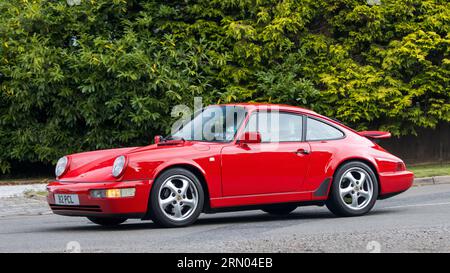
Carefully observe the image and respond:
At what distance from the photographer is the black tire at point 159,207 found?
8859 mm

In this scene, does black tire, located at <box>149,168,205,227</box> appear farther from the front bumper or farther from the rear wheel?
the rear wheel

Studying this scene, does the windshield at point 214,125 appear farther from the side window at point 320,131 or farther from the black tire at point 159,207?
the side window at point 320,131

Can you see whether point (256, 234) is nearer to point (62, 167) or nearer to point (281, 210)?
point (281, 210)

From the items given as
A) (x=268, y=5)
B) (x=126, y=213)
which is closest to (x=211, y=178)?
(x=126, y=213)

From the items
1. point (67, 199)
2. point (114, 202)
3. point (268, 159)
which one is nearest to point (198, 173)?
point (268, 159)

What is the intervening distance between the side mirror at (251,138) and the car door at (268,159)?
0.18 ft

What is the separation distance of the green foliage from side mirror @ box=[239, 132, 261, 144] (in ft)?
27.3

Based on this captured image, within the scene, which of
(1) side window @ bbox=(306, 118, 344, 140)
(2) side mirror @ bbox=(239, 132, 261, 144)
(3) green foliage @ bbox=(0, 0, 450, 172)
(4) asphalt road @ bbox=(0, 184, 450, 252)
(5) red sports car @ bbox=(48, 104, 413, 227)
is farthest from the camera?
(3) green foliage @ bbox=(0, 0, 450, 172)

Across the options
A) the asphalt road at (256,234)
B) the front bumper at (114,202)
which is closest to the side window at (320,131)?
the asphalt road at (256,234)

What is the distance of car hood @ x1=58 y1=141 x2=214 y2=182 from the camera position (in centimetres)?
888

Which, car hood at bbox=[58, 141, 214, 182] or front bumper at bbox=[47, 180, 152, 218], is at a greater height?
car hood at bbox=[58, 141, 214, 182]

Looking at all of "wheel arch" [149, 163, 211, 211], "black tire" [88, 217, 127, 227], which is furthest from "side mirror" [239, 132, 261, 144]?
"black tire" [88, 217, 127, 227]
